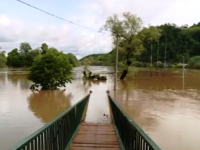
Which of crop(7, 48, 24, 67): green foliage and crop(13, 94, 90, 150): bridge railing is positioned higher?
crop(7, 48, 24, 67): green foliage

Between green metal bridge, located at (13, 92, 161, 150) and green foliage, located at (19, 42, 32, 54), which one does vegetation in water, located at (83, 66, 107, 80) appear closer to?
green metal bridge, located at (13, 92, 161, 150)

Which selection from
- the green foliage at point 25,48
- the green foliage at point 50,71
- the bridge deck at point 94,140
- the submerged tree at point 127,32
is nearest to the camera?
the bridge deck at point 94,140

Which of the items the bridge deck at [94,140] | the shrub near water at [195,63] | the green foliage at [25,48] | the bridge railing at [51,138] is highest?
the green foliage at [25,48]

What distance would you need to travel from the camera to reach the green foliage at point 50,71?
2558cm

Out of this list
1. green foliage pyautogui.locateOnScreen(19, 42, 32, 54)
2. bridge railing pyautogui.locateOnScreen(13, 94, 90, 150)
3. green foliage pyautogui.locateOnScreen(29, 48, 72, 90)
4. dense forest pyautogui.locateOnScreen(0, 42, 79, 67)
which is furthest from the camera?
green foliage pyautogui.locateOnScreen(19, 42, 32, 54)

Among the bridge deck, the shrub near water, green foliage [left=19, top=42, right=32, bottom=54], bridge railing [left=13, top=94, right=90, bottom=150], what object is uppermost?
green foliage [left=19, top=42, right=32, bottom=54]

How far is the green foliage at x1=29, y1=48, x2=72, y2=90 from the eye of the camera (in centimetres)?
2558

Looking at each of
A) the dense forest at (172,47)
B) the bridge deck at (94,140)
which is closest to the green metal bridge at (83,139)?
the bridge deck at (94,140)

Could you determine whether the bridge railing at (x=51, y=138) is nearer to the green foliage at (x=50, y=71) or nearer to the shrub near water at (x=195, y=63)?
the green foliage at (x=50, y=71)

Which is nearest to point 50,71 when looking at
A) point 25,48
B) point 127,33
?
point 127,33

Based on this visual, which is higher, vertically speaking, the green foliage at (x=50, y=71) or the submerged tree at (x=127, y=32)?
the submerged tree at (x=127, y=32)

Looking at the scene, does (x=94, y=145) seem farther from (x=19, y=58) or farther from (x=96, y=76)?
(x=19, y=58)

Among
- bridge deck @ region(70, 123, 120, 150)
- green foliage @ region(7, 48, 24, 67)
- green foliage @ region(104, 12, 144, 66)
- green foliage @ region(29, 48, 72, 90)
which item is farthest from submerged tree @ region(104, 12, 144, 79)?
green foliage @ region(7, 48, 24, 67)

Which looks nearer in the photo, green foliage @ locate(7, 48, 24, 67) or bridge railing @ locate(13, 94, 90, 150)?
bridge railing @ locate(13, 94, 90, 150)
